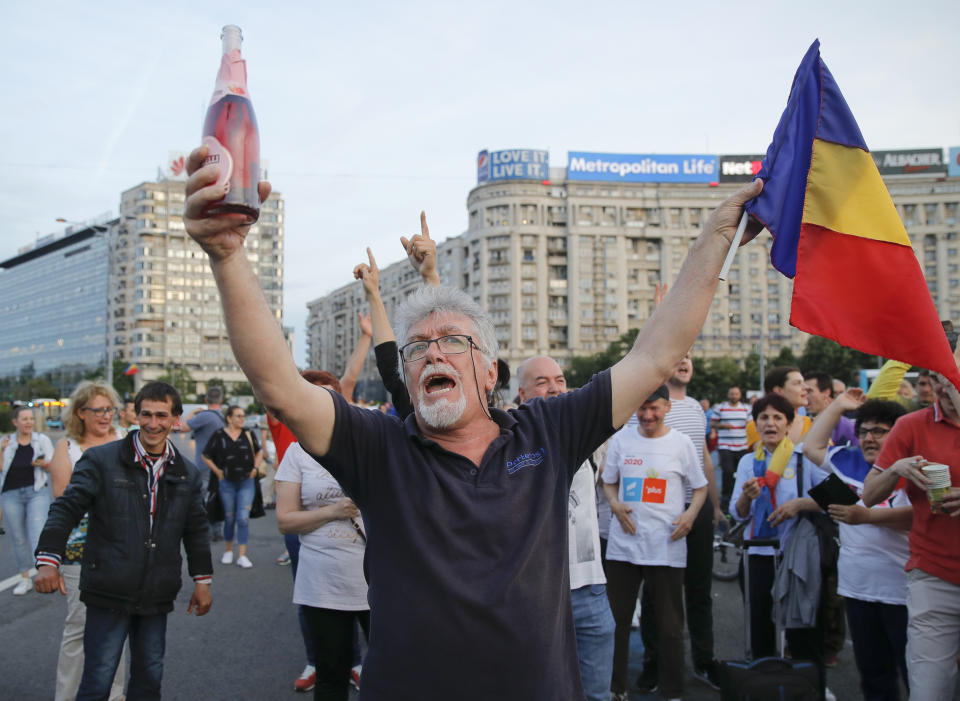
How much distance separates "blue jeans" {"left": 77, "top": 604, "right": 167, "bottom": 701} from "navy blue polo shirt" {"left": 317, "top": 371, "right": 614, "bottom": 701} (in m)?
2.42

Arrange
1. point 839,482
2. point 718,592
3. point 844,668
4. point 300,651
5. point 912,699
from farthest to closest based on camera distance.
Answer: point 718,592, point 300,651, point 844,668, point 839,482, point 912,699

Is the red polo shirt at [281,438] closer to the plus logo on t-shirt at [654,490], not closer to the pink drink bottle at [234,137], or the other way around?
the plus logo on t-shirt at [654,490]

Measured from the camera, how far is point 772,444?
5.55 m

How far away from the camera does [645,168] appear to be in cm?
9806

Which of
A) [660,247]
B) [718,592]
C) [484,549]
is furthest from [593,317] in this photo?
[484,549]

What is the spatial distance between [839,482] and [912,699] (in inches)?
49.3

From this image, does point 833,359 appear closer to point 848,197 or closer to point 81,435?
point 81,435

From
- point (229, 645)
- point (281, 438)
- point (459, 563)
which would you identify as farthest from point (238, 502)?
point (459, 563)

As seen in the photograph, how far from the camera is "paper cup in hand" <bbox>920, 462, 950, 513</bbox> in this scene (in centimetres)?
358

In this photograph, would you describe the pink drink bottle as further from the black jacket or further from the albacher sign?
the albacher sign

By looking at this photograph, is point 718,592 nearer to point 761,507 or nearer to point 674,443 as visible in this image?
point 761,507

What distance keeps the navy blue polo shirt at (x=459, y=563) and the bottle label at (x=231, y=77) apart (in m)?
0.93

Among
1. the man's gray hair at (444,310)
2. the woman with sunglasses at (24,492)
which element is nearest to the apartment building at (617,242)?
the woman with sunglasses at (24,492)

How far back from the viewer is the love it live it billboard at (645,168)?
97375 millimetres
